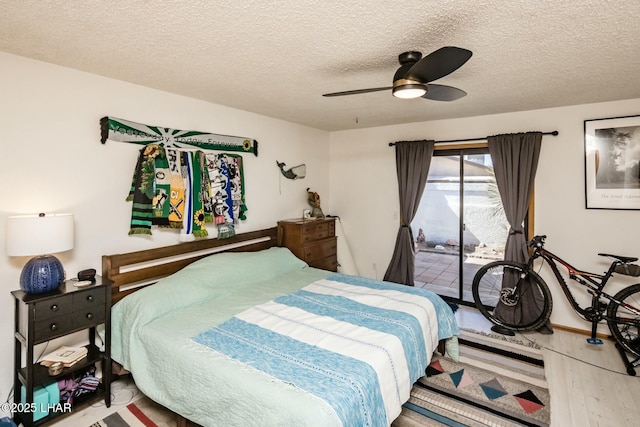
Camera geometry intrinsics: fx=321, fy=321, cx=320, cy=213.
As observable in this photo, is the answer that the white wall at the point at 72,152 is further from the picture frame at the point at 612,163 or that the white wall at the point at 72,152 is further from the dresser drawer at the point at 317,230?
the picture frame at the point at 612,163

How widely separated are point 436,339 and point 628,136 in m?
2.92

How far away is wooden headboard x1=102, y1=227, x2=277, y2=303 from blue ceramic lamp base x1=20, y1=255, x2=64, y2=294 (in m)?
0.45

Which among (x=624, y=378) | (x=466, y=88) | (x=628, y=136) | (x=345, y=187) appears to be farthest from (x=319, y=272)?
(x=628, y=136)

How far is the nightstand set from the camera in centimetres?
199

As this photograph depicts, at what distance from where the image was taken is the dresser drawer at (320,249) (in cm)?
425

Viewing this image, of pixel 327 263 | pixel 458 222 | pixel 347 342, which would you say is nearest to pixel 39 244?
pixel 347 342

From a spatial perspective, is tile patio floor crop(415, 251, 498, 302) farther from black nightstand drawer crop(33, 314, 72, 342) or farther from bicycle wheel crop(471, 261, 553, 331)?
black nightstand drawer crop(33, 314, 72, 342)

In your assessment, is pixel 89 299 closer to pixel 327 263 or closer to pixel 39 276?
pixel 39 276

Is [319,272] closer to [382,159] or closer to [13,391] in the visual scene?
[382,159]

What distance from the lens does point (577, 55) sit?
2.15m

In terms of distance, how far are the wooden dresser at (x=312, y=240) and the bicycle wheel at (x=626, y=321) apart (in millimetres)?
3097

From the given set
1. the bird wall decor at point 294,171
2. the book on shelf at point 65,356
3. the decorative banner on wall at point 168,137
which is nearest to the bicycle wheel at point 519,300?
the bird wall decor at point 294,171

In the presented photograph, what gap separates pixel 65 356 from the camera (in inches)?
89.3

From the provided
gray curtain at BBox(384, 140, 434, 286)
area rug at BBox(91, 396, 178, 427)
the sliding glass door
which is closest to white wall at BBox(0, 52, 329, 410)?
area rug at BBox(91, 396, 178, 427)
